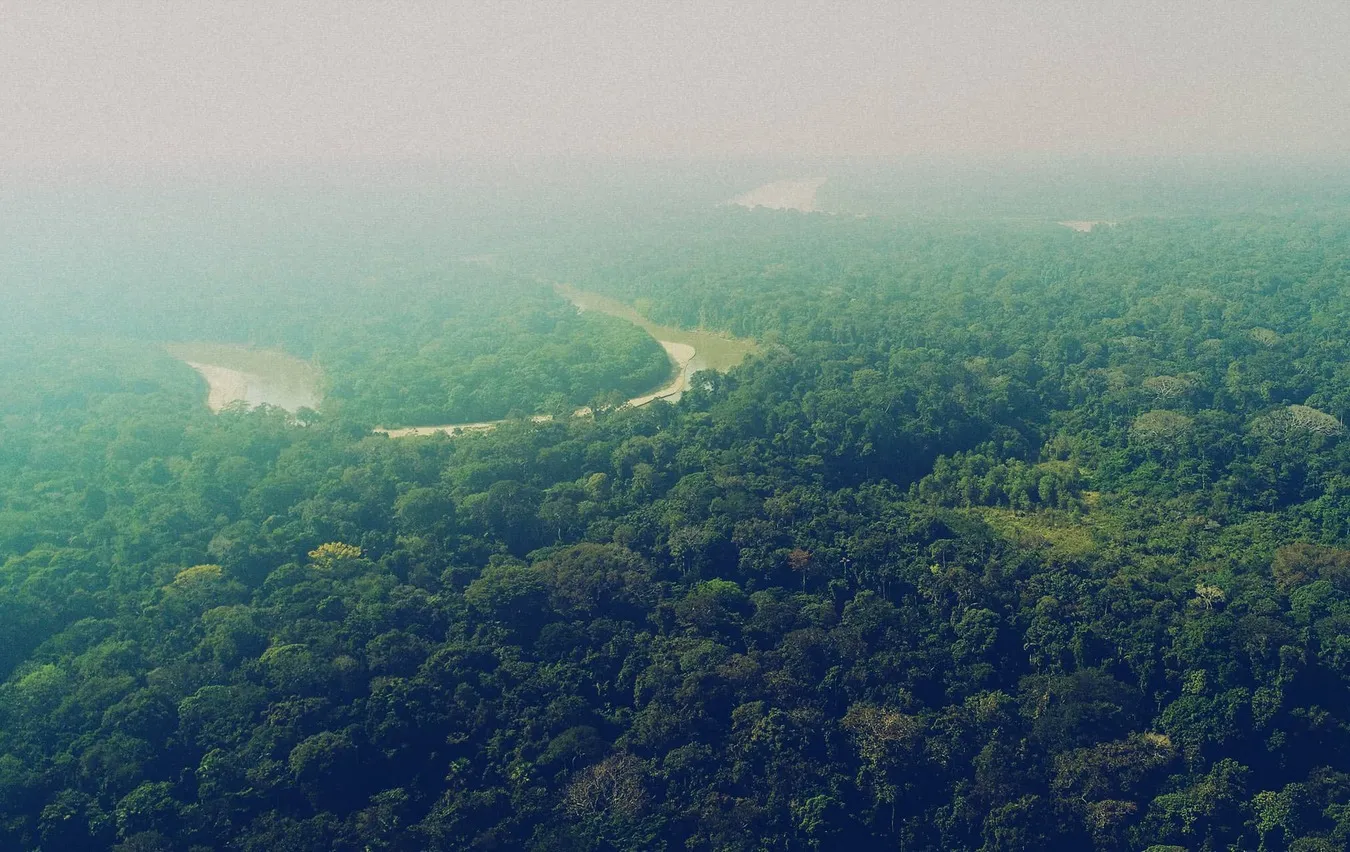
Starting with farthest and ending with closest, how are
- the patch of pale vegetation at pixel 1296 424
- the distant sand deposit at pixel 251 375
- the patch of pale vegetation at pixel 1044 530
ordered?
the distant sand deposit at pixel 251 375, the patch of pale vegetation at pixel 1296 424, the patch of pale vegetation at pixel 1044 530

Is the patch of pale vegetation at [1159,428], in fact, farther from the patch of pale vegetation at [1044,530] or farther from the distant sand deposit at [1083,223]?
the distant sand deposit at [1083,223]

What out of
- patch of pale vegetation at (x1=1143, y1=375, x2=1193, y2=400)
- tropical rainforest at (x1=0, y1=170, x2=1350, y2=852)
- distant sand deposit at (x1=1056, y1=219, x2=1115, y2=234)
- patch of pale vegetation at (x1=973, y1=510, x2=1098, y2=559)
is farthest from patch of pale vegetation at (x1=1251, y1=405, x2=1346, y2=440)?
distant sand deposit at (x1=1056, y1=219, x2=1115, y2=234)

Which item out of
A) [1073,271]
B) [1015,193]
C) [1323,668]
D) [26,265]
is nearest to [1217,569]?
[1323,668]

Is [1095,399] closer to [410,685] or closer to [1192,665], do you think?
[1192,665]

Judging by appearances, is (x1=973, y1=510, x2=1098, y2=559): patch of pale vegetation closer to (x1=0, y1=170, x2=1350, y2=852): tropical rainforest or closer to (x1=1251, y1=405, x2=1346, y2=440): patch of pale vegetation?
(x1=0, y1=170, x2=1350, y2=852): tropical rainforest

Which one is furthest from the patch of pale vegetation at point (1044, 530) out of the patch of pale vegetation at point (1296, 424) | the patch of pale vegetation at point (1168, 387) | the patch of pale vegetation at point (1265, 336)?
the patch of pale vegetation at point (1265, 336)

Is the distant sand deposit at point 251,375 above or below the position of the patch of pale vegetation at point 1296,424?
below

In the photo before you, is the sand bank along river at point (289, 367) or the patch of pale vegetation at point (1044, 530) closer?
the patch of pale vegetation at point (1044, 530)
